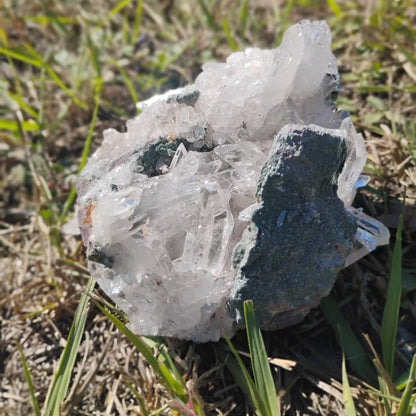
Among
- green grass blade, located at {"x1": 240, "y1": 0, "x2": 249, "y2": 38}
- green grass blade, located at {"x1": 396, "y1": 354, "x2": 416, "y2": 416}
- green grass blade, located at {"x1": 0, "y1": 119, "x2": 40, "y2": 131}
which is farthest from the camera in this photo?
green grass blade, located at {"x1": 240, "y1": 0, "x2": 249, "y2": 38}

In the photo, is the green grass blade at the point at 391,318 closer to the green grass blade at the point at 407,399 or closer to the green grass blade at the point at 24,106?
the green grass blade at the point at 407,399

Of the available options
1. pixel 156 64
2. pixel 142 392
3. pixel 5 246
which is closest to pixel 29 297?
pixel 5 246

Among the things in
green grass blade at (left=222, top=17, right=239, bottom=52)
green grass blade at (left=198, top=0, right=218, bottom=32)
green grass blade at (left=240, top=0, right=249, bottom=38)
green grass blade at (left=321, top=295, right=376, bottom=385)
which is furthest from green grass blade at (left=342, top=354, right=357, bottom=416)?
green grass blade at (left=198, top=0, right=218, bottom=32)

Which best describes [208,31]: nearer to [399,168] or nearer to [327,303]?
[399,168]

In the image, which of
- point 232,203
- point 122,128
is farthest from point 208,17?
point 232,203

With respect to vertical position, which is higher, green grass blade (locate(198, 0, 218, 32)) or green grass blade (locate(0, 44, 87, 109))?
green grass blade (locate(0, 44, 87, 109))

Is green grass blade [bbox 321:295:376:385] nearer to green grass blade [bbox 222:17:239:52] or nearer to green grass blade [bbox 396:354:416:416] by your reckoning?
green grass blade [bbox 396:354:416:416]

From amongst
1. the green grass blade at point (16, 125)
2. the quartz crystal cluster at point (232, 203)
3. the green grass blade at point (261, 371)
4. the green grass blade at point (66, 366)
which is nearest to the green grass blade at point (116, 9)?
the green grass blade at point (16, 125)
